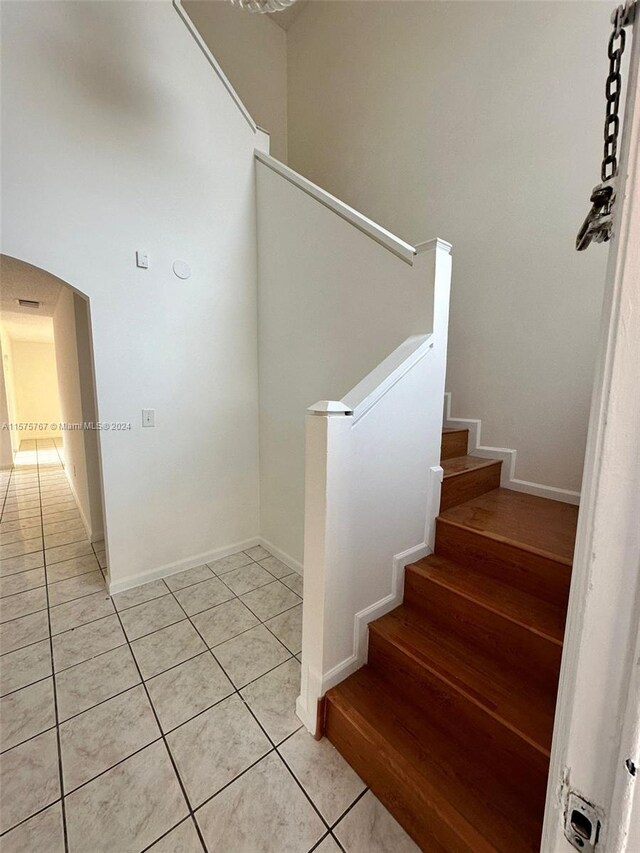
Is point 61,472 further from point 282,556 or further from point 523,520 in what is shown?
point 523,520

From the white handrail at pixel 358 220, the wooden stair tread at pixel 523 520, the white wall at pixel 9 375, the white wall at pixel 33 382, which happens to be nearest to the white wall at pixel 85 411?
the white handrail at pixel 358 220

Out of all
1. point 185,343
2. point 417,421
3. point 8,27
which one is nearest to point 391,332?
point 417,421

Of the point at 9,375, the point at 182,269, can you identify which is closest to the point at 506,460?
the point at 182,269

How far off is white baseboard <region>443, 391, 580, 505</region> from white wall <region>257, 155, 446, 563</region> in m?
0.98

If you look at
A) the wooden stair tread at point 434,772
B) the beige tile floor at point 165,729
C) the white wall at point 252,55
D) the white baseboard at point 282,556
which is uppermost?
the white wall at point 252,55

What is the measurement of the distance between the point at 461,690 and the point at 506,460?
1509 millimetres

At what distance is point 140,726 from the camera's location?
1377mm

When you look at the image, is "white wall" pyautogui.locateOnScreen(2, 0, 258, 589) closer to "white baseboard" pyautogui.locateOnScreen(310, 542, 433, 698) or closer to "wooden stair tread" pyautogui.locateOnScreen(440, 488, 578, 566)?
"white baseboard" pyautogui.locateOnScreen(310, 542, 433, 698)

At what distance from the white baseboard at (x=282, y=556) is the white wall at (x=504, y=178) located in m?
1.67

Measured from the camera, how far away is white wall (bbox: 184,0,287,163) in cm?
329

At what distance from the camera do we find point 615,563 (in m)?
0.34

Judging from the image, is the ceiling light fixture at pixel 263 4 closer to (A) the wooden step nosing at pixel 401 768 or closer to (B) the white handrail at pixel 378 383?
(B) the white handrail at pixel 378 383

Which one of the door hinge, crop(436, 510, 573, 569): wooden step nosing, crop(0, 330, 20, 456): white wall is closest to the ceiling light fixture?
crop(436, 510, 573, 569): wooden step nosing

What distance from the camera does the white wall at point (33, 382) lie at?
25.0ft
